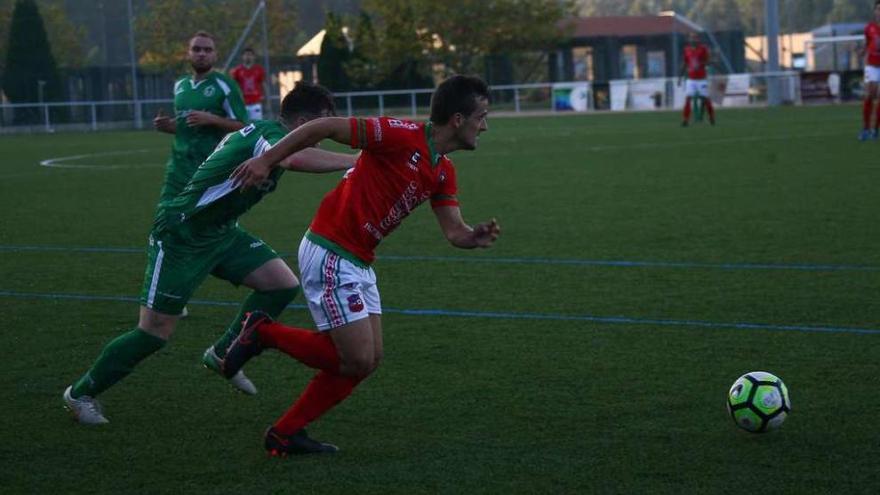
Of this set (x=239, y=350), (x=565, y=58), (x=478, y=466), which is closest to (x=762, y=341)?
(x=478, y=466)

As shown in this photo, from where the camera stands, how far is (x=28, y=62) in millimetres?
42781

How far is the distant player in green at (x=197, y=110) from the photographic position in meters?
8.80

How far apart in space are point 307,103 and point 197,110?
3.82m

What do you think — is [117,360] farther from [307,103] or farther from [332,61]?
[332,61]

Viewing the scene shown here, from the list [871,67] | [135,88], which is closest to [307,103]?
[871,67]

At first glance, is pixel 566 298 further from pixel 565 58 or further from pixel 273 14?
pixel 565 58

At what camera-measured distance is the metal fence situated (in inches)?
1628

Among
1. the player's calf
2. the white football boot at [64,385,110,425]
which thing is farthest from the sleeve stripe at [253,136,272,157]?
the white football boot at [64,385,110,425]

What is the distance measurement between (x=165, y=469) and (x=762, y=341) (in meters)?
3.61

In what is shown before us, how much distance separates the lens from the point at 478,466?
16.9 ft

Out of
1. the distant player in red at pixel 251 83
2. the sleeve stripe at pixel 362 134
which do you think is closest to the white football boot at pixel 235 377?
the sleeve stripe at pixel 362 134

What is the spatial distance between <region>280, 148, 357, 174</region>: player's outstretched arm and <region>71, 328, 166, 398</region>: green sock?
39.4 inches

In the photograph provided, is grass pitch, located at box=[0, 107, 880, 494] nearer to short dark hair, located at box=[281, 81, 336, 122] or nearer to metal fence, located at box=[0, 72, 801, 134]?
short dark hair, located at box=[281, 81, 336, 122]

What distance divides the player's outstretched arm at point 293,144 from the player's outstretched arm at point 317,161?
720mm
